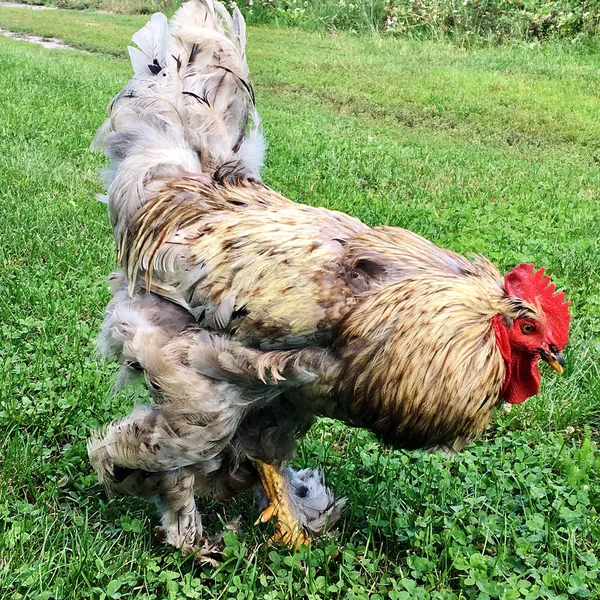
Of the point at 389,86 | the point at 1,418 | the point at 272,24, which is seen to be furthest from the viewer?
the point at 272,24

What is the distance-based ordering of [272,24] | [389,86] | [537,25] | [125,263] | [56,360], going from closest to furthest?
[125,263], [56,360], [389,86], [537,25], [272,24]

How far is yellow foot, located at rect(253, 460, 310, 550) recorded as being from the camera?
3.24m

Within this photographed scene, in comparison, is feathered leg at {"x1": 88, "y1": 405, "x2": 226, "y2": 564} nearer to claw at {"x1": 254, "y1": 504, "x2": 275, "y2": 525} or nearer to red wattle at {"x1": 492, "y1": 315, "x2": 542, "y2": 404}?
claw at {"x1": 254, "y1": 504, "x2": 275, "y2": 525}

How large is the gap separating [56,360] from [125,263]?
4.30 ft

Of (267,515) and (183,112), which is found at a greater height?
(183,112)

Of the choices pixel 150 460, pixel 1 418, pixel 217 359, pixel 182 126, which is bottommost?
pixel 1 418

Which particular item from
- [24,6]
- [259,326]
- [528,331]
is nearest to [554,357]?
[528,331]

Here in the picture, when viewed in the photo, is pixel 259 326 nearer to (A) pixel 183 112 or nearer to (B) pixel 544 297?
(B) pixel 544 297

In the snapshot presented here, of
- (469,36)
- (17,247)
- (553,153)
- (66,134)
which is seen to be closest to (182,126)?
(17,247)

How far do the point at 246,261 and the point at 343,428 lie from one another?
1.69 meters

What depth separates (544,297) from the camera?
2539mm

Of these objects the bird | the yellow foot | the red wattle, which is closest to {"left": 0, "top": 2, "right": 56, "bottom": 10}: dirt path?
the bird

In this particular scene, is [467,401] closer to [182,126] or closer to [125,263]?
[125,263]

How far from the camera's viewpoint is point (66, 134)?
855 cm
